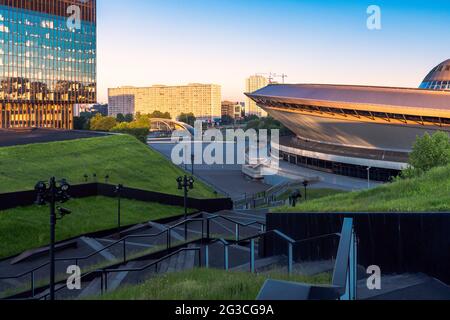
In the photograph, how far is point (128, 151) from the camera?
144 ft

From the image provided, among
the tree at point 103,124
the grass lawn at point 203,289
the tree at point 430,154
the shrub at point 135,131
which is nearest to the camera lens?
the grass lawn at point 203,289

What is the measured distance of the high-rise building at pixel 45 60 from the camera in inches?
3243

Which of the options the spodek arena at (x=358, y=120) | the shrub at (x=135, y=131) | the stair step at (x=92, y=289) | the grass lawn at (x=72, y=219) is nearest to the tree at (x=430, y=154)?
the spodek arena at (x=358, y=120)

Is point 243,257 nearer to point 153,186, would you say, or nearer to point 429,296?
point 429,296

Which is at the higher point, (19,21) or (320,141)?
(19,21)

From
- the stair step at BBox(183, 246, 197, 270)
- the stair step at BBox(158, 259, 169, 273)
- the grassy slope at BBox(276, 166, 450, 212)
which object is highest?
the grassy slope at BBox(276, 166, 450, 212)

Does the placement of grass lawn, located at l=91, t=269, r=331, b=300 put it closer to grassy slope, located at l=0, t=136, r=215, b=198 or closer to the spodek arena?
grassy slope, located at l=0, t=136, r=215, b=198

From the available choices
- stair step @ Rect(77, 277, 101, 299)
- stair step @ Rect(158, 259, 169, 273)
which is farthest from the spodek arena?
stair step @ Rect(77, 277, 101, 299)

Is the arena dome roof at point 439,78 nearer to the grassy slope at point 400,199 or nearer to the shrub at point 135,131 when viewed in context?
the shrub at point 135,131

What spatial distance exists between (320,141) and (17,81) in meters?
54.3

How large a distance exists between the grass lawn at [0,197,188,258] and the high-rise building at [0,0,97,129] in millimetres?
63565

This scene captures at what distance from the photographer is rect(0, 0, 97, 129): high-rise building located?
82.4 m

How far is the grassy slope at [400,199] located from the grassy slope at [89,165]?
20.6 metres
